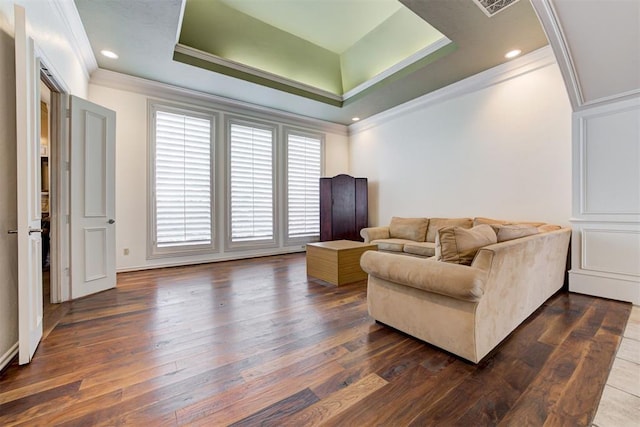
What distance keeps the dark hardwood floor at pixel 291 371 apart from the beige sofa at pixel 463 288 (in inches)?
5.2

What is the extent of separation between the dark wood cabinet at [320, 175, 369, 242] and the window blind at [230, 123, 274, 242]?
1.13 metres

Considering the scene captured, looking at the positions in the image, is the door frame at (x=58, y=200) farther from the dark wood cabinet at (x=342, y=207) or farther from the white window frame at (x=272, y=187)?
the dark wood cabinet at (x=342, y=207)

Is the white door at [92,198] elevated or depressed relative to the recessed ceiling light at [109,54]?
depressed

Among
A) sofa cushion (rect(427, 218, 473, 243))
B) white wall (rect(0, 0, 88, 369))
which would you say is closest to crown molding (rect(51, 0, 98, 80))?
white wall (rect(0, 0, 88, 369))

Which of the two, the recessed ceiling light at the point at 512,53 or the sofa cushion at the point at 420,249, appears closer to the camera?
the recessed ceiling light at the point at 512,53

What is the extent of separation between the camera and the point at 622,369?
64.2 inches

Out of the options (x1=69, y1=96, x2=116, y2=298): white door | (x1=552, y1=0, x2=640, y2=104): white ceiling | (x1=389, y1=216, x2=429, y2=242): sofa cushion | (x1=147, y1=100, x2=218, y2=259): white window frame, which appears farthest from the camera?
(x1=389, y1=216, x2=429, y2=242): sofa cushion

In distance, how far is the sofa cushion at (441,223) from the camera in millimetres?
4027

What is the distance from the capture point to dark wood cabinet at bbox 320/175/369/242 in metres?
5.57

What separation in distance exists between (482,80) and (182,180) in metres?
5.02

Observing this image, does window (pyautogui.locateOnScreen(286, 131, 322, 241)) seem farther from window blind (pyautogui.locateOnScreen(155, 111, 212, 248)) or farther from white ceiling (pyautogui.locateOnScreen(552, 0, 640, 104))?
white ceiling (pyautogui.locateOnScreen(552, 0, 640, 104))

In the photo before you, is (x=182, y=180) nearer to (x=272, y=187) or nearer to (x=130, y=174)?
(x=130, y=174)

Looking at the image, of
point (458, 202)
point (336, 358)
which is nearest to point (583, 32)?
point (458, 202)

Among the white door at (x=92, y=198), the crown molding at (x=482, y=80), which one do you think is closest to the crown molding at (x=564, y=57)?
the crown molding at (x=482, y=80)
